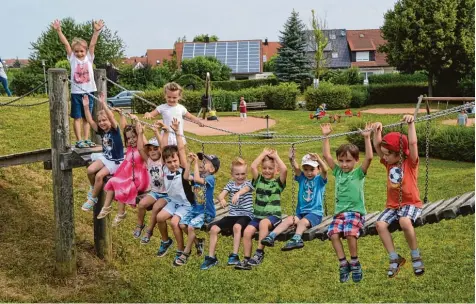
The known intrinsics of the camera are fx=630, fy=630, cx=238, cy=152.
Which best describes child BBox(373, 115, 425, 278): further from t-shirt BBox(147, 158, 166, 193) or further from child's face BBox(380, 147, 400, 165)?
t-shirt BBox(147, 158, 166, 193)

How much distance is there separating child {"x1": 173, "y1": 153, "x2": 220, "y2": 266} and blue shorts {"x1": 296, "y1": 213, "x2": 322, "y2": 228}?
1.05 meters

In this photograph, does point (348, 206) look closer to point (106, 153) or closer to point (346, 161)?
point (346, 161)

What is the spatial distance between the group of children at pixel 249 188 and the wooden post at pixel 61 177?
1112 mm

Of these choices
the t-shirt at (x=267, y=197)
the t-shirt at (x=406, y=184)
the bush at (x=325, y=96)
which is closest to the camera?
the t-shirt at (x=406, y=184)

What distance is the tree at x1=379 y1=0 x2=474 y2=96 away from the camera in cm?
3556

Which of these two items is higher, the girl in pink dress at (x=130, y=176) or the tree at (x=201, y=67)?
the tree at (x=201, y=67)

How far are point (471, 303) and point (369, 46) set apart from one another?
5714cm

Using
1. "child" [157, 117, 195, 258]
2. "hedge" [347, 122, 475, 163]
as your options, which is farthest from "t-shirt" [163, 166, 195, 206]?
"hedge" [347, 122, 475, 163]

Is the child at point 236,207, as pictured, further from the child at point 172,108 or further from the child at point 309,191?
the child at point 172,108

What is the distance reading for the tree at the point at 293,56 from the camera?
4595 centimetres

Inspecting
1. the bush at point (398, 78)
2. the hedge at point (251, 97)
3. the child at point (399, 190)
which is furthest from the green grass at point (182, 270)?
the bush at point (398, 78)

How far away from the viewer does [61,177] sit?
30.9 feet

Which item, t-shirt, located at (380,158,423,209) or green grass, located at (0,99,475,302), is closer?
t-shirt, located at (380,158,423,209)

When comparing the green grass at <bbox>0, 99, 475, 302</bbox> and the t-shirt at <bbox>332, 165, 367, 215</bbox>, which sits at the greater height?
the t-shirt at <bbox>332, 165, 367, 215</bbox>
